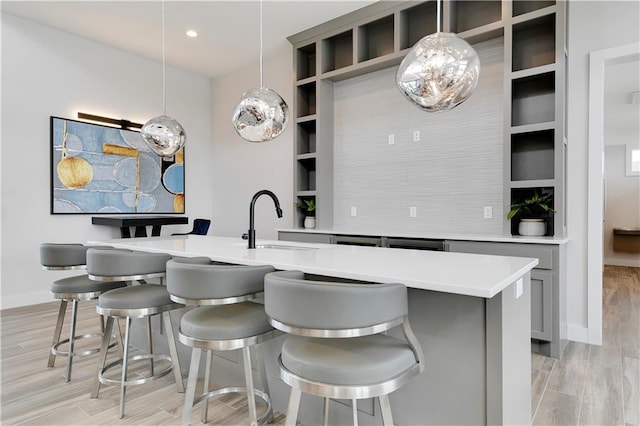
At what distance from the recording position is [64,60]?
4801 mm

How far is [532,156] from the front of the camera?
3469 millimetres

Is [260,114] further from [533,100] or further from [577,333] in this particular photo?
[577,333]

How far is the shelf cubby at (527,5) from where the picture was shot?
3.35 m

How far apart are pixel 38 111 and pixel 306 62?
3.31m

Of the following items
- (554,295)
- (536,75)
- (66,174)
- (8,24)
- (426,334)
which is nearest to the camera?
(426,334)

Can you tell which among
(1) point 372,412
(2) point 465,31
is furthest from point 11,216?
(2) point 465,31

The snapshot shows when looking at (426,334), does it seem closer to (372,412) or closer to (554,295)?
(372,412)

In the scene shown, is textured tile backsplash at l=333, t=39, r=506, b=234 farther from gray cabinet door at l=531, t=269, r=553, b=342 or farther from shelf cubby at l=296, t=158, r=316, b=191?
gray cabinet door at l=531, t=269, r=553, b=342

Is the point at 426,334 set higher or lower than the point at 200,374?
higher

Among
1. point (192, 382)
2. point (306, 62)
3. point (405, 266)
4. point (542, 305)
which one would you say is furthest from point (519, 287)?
point (306, 62)

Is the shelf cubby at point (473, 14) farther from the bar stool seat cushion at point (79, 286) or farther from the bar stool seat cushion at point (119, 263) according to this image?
the bar stool seat cushion at point (79, 286)

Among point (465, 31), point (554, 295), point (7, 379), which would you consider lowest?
point (7, 379)

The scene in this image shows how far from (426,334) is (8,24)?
217 inches

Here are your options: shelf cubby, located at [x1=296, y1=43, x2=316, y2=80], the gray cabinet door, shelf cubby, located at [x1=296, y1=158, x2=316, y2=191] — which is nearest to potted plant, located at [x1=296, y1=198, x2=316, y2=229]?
shelf cubby, located at [x1=296, y1=158, x2=316, y2=191]
